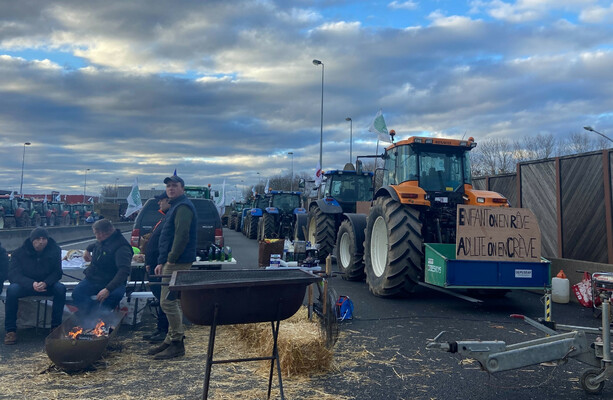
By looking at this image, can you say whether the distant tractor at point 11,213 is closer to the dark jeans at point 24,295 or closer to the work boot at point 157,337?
the dark jeans at point 24,295

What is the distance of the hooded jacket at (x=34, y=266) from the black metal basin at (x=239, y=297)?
109 inches

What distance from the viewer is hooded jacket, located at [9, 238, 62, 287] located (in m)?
5.76

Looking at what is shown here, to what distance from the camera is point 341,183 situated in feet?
45.5

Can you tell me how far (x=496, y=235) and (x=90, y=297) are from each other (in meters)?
5.72

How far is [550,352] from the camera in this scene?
3.88 m

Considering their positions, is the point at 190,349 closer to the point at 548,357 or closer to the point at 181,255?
the point at 181,255

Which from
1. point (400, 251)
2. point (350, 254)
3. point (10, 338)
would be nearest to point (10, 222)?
point (350, 254)

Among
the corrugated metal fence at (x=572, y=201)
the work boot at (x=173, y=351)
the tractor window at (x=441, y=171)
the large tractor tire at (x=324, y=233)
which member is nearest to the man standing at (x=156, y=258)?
the work boot at (x=173, y=351)

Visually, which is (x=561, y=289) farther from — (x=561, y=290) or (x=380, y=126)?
(x=380, y=126)

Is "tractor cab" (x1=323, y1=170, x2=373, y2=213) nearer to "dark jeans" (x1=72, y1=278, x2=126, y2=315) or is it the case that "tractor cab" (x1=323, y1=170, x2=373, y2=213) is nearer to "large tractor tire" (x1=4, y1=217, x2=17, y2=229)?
"dark jeans" (x1=72, y1=278, x2=126, y2=315)

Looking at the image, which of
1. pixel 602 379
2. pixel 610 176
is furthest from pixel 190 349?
pixel 610 176

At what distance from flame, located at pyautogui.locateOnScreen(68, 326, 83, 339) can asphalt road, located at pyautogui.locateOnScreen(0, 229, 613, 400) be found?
68 cm

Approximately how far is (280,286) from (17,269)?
3.93 m

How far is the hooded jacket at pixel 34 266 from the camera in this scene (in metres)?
5.76
